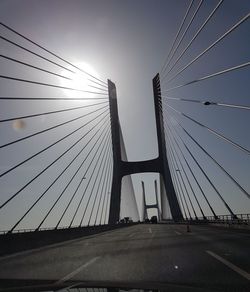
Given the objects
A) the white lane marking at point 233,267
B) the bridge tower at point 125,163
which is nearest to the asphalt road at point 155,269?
the white lane marking at point 233,267

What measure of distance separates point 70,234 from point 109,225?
18458 mm

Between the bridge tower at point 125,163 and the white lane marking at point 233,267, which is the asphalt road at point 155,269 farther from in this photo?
the bridge tower at point 125,163

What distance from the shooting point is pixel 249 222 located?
30094mm

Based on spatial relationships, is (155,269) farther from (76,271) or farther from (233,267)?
(76,271)

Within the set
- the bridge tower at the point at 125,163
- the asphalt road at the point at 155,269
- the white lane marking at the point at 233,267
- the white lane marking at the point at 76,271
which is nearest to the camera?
the asphalt road at the point at 155,269

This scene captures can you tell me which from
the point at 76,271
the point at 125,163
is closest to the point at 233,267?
the point at 76,271

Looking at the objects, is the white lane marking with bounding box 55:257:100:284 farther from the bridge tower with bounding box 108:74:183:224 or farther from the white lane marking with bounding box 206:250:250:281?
the bridge tower with bounding box 108:74:183:224

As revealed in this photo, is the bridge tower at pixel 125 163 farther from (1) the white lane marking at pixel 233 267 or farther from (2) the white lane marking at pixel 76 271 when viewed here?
(1) the white lane marking at pixel 233 267

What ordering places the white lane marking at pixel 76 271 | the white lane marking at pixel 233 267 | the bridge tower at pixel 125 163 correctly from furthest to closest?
the bridge tower at pixel 125 163
the white lane marking at pixel 76 271
the white lane marking at pixel 233 267

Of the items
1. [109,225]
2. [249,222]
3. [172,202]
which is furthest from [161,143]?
[249,222]

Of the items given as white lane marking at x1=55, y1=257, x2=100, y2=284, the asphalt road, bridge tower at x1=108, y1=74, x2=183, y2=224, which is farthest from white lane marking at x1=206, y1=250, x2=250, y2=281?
bridge tower at x1=108, y1=74, x2=183, y2=224

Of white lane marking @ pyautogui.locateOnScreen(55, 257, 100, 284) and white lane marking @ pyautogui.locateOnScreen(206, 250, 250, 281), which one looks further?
white lane marking @ pyautogui.locateOnScreen(55, 257, 100, 284)

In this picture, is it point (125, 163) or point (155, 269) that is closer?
point (155, 269)

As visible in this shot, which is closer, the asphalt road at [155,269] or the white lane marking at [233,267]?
the asphalt road at [155,269]
